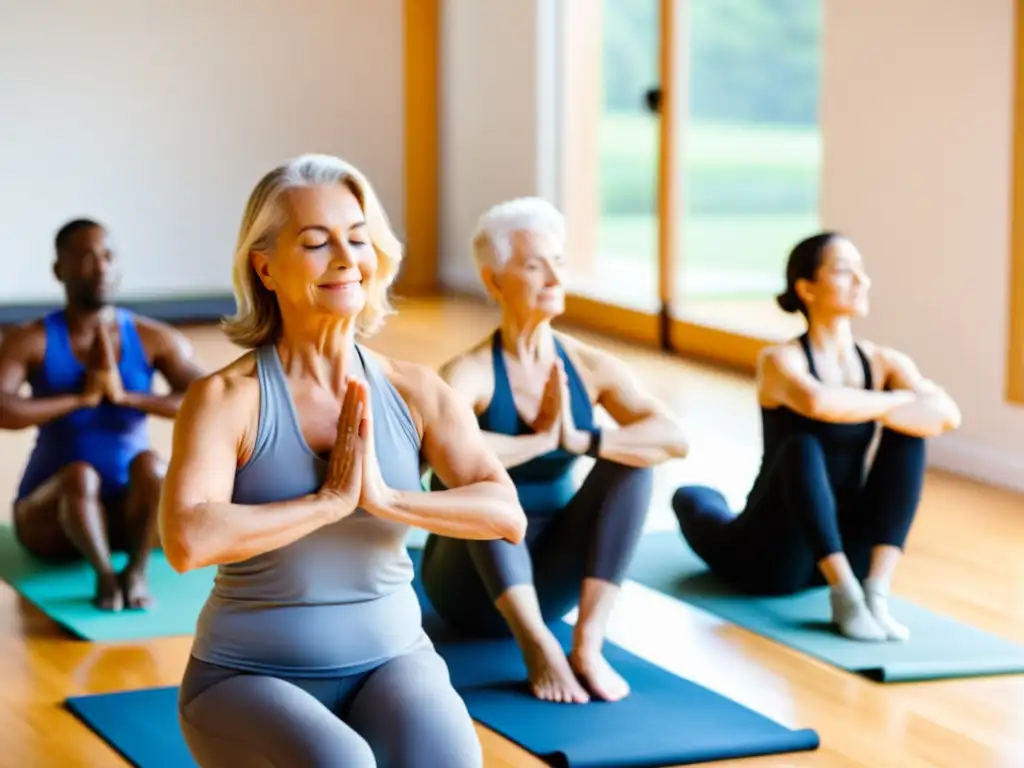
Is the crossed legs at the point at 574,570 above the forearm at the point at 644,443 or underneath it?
underneath

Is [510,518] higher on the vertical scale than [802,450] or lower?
higher

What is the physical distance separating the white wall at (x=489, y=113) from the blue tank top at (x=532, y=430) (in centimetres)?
511

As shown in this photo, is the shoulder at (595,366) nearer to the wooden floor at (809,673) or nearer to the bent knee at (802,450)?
the bent knee at (802,450)

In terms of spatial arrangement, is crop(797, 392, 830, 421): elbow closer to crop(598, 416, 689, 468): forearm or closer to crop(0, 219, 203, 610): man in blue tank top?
crop(598, 416, 689, 468): forearm

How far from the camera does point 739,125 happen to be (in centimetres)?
807

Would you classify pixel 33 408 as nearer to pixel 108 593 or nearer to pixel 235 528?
pixel 108 593

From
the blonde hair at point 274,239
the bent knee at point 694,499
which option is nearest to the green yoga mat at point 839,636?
the bent knee at point 694,499

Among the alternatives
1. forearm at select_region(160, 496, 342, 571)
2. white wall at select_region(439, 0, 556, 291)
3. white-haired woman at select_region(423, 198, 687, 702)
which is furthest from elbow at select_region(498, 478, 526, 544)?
white wall at select_region(439, 0, 556, 291)

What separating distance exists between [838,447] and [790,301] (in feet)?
1.09

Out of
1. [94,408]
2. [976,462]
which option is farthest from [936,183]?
[94,408]

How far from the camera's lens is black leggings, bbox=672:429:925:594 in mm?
3707

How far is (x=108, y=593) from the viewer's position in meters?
3.92

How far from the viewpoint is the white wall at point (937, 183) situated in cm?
527

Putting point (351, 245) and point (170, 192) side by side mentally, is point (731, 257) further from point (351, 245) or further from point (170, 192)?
point (351, 245)
